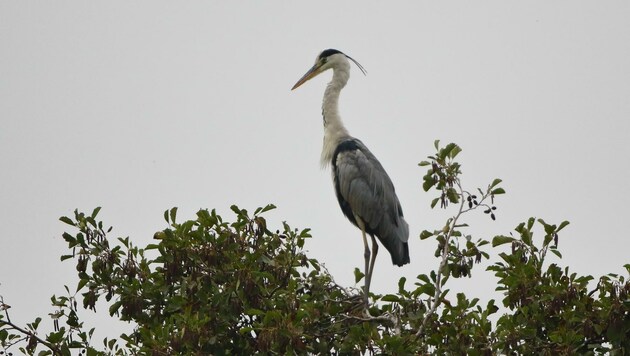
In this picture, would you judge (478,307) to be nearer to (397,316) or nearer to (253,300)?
(397,316)

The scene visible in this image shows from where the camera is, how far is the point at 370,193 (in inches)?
365

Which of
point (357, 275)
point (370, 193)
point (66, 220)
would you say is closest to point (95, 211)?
point (66, 220)

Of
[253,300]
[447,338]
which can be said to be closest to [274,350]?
[253,300]

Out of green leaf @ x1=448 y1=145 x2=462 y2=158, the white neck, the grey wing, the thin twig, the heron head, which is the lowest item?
the thin twig

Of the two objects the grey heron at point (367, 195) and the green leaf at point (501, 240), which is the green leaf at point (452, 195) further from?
the grey heron at point (367, 195)

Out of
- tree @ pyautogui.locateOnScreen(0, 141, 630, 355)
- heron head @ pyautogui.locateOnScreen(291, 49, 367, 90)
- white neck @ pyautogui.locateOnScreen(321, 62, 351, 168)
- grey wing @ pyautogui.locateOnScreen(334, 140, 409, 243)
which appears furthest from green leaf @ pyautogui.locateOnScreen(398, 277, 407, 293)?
Answer: heron head @ pyautogui.locateOnScreen(291, 49, 367, 90)

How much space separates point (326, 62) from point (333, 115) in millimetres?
775

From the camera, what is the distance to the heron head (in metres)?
10.4

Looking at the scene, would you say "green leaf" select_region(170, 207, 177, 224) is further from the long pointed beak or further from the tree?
the long pointed beak

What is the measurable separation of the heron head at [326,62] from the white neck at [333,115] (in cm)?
6

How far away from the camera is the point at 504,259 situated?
615 cm

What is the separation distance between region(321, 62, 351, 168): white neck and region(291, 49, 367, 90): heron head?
59mm

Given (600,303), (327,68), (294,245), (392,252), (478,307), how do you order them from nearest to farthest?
(600,303), (478,307), (294,245), (392,252), (327,68)

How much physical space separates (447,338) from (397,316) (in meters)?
0.64
